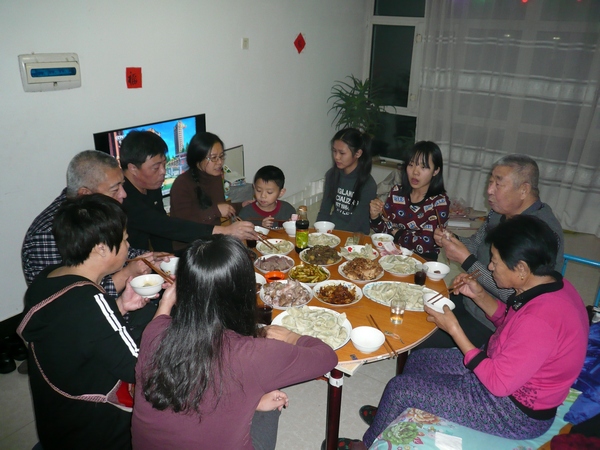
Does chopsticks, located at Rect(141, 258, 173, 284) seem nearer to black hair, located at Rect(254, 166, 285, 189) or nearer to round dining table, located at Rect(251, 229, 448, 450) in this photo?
round dining table, located at Rect(251, 229, 448, 450)

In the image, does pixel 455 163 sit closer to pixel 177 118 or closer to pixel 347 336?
pixel 177 118

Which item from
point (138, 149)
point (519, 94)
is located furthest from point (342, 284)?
point (519, 94)

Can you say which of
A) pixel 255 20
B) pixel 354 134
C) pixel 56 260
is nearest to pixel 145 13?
pixel 255 20

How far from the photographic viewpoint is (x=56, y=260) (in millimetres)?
2146

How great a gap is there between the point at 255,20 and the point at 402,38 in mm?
2350

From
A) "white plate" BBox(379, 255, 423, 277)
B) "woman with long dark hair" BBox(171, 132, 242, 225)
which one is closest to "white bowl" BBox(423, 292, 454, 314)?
"white plate" BBox(379, 255, 423, 277)

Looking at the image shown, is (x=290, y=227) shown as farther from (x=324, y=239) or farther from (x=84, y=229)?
(x=84, y=229)

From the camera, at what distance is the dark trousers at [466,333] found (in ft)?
8.23

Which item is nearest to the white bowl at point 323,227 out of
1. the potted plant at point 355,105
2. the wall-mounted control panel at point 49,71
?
the wall-mounted control panel at point 49,71

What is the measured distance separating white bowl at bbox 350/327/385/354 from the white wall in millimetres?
2489

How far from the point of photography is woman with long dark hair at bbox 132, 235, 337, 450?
1.33m

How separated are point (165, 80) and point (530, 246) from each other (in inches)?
124

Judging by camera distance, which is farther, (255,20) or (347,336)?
(255,20)

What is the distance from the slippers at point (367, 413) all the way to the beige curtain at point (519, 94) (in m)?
3.84
